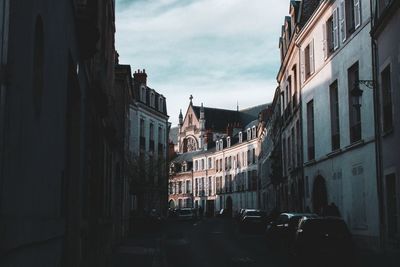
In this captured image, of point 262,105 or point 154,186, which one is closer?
point 154,186

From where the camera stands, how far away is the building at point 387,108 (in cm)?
1772

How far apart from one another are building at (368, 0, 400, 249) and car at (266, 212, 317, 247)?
2.44m

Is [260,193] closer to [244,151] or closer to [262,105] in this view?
[244,151]

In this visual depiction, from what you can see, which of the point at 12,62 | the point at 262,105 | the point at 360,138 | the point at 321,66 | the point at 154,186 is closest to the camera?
the point at 12,62

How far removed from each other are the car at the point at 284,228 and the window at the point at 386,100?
3.68m

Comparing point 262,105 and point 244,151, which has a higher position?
point 262,105

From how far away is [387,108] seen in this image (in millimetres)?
19188

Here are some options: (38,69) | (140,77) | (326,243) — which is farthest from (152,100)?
(38,69)

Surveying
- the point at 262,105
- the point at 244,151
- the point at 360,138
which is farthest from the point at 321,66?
the point at 262,105

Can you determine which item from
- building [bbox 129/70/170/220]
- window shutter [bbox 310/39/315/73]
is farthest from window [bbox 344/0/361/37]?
building [bbox 129/70/170/220]

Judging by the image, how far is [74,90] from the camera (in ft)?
33.0

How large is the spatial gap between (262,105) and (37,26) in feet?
328

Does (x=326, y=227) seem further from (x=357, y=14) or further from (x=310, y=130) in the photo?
(x=310, y=130)

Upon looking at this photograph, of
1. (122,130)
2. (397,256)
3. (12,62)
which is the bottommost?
(397,256)
